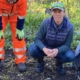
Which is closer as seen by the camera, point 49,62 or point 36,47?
point 36,47

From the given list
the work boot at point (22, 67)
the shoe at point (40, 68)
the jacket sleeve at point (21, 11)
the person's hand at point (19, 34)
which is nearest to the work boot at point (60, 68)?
the shoe at point (40, 68)

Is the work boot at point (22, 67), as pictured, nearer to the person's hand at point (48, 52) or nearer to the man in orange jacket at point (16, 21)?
the man in orange jacket at point (16, 21)

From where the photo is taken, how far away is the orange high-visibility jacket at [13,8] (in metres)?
4.26

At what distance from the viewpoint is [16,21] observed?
449 centimetres

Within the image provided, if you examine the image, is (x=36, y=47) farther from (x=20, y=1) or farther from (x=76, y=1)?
(x=76, y=1)

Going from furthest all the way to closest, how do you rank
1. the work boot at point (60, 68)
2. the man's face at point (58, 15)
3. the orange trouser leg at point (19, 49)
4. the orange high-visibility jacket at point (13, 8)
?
the orange trouser leg at point (19, 49) < the work boot at point (60, 68) < the orange high-visibility jacket at point (13, 8) < the man's face at point (58, 15)

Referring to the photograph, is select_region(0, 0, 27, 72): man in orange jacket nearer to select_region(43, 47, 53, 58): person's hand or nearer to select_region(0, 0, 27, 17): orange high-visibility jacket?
select_region(0, 0, 27, 17): orange high-visibility jacket

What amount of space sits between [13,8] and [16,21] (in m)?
0.25

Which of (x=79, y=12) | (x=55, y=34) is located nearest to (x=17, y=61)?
(x=55, y=34)

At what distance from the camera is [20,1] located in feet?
14.1

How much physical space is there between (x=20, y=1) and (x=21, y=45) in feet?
2.41

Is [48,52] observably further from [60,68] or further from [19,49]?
[19,49]

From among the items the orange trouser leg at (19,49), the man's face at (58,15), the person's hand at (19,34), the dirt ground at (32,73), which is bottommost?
the dirt ground at (32,73)

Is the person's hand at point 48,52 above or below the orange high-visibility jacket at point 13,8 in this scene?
below
